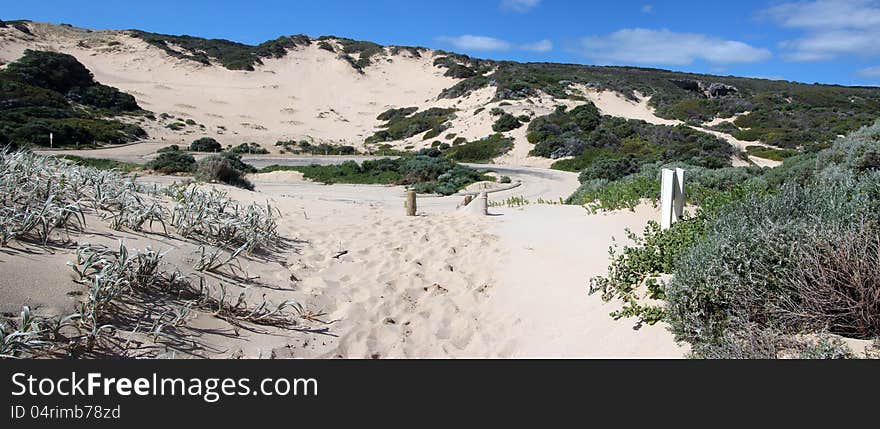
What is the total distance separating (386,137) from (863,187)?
38.4m

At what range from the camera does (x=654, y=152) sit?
27.2 m

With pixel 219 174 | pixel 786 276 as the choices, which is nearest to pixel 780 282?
pixel 786 276

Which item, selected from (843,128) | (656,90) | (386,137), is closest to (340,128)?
(386,137)

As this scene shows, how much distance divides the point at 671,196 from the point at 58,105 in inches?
1639

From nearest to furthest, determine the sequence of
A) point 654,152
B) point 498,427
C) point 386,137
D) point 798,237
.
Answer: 1. point 498,427
2. point 798,237
3. point 654,152
4. point 386,137

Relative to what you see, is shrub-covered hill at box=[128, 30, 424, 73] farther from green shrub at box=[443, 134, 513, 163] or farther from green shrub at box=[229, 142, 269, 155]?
green shrub at box=[443, 134, 513, 163]

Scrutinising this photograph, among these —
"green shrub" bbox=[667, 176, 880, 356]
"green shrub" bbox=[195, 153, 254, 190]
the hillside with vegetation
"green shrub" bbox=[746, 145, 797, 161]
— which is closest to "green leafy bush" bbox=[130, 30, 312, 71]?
"green shrub" bbox=[746, 145, 797, 161]

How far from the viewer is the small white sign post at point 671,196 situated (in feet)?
18.5

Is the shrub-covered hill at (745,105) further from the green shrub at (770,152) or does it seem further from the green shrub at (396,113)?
the green shrub at (396,113)

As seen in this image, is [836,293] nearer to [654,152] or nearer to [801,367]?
[801,367]

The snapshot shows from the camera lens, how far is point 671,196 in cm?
565

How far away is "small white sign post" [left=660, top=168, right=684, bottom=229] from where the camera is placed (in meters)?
5.64

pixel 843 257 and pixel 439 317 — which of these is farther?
pixel 439 317

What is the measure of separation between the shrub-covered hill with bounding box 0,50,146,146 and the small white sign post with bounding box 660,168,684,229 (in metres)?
27.4
